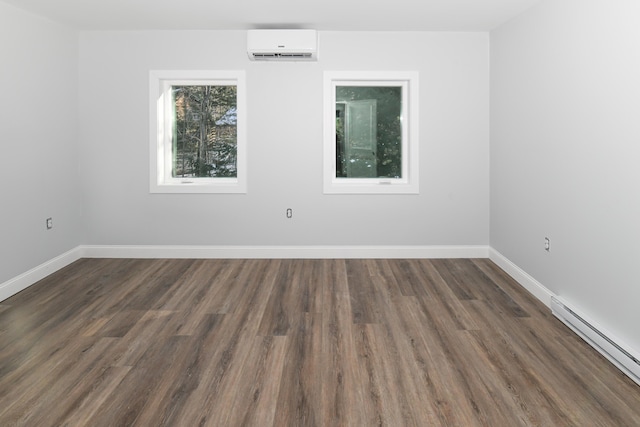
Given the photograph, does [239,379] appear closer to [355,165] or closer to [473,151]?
[355,165]

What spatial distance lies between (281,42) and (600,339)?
3650 millimetres

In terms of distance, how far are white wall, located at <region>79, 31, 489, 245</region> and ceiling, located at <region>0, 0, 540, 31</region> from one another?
0.24m

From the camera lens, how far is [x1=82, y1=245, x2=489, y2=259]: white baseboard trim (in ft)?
15.9

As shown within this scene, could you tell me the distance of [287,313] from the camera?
3240 millimetres

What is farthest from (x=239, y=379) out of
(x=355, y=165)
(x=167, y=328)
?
(x=355, y=165)

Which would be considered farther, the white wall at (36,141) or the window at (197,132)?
the window at (197,132)

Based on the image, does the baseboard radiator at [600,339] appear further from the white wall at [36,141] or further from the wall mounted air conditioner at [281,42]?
the white wall at [36,141]

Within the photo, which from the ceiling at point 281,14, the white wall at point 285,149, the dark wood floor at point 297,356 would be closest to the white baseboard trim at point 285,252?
the white wall at point 285,149

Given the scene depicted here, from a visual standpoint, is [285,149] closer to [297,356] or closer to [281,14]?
[281,14]

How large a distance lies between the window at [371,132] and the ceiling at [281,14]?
1.91ft

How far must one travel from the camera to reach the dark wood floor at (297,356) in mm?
2010

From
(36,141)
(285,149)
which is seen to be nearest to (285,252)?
(285,149)

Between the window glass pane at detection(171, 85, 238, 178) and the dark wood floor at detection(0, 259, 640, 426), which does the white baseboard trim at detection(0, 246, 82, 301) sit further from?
the window glass pane at detection(171, 85, 238, 178)

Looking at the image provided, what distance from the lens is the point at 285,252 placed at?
4863 mm
